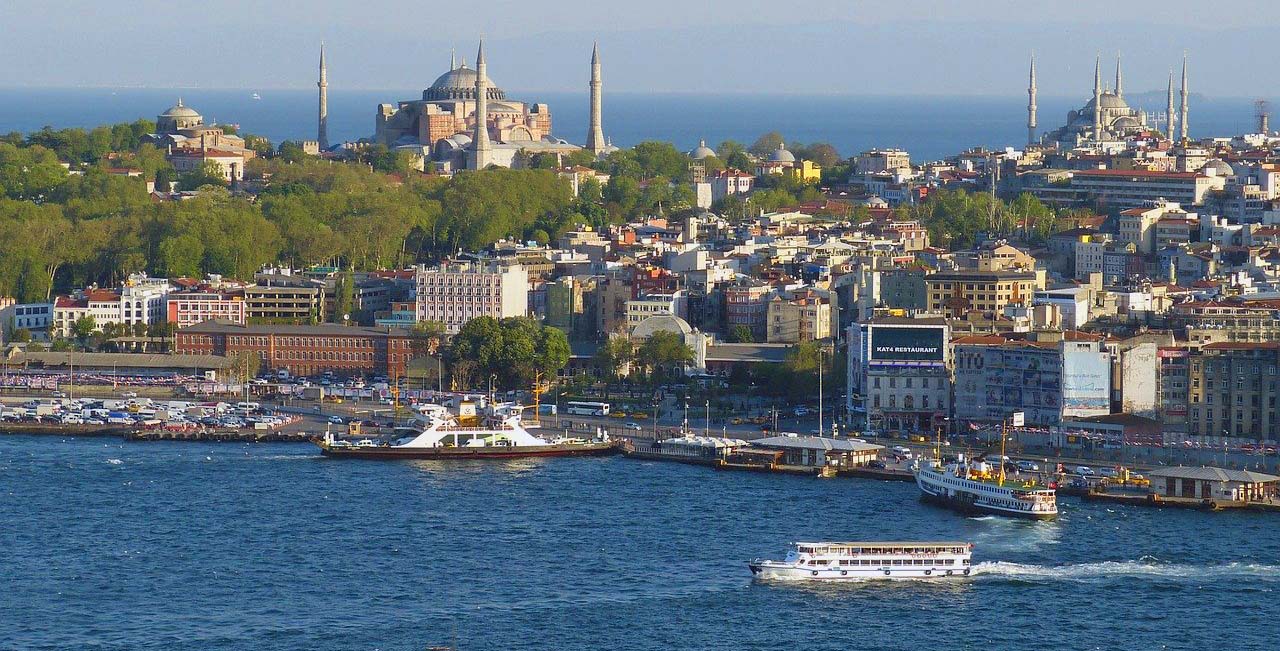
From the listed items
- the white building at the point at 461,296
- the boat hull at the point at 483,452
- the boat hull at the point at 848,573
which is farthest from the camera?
the white building at the point at 461,296

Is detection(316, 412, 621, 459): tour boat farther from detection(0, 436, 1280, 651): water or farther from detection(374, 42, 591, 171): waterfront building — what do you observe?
detection(374, 42, 591, 171): waterfront building

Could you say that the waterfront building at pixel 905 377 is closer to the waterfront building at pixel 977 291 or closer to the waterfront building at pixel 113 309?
the waterfront building at pixel 977 291

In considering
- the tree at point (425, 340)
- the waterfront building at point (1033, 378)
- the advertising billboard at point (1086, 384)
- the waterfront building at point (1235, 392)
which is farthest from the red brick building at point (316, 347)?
the waterfront building at point (1235, 392)

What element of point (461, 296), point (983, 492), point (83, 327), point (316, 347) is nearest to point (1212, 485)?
point (983, 492)

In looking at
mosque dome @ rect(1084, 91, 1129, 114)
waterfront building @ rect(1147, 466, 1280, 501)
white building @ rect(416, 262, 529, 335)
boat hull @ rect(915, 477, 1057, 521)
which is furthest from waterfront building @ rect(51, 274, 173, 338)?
mosque dome @ rect(1084, 91, 1129, 114)

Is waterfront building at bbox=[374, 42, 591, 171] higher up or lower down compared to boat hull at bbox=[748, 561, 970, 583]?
higher up
